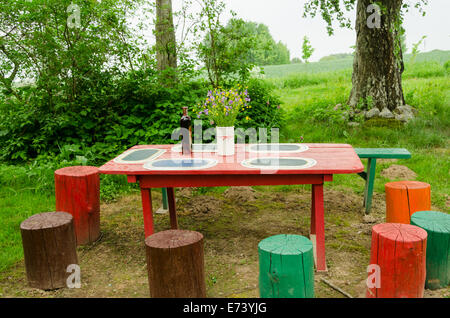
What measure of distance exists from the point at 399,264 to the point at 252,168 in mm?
1220

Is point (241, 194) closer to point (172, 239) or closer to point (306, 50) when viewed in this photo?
point (172, 239)

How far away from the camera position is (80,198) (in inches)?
163

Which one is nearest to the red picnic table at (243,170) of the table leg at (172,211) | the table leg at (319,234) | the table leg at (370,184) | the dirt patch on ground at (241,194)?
the table leg at (319,234)

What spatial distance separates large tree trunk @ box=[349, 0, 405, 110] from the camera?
7.54 metres

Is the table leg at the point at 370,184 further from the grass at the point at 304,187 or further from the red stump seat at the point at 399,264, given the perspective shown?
the red stump seat at the point at 399,264

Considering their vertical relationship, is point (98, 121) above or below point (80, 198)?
above

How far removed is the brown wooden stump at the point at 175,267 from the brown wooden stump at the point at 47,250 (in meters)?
0.80

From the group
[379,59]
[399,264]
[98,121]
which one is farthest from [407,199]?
[98,121]

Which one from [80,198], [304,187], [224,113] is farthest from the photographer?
[304,187]

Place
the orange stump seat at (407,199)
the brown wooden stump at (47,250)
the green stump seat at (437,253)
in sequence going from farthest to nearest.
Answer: the orange stump seat at (407,199)
the brown wooden stump at (47,250)
the green stump seat at (437,253)

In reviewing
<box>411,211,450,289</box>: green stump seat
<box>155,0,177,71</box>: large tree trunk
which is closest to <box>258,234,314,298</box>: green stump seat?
<box>411,211,450,289</box>: green stump seat

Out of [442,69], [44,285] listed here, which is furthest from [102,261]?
[442,69]

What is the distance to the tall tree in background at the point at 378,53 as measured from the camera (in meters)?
7.51

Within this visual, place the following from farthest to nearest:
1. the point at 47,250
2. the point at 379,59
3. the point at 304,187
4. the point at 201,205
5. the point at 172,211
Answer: the point at 379,59 < the point at 304,187 < the point at 201,205 < the point at 172,211 < the point at 47,250
